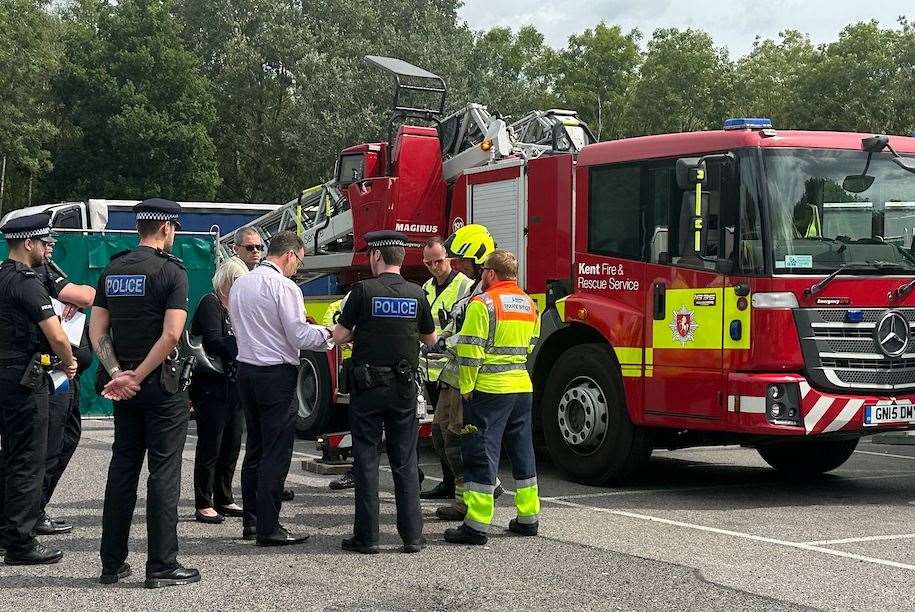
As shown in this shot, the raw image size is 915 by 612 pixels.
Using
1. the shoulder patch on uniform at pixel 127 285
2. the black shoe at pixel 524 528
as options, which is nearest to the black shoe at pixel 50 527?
the shoulder patch on uniform at pixel 127 285

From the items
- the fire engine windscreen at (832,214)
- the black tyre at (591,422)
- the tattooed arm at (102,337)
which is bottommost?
the black tyre at (591,422)

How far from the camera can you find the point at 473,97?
4144 cm

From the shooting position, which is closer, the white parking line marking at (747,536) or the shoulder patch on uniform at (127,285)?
the shoulder patch on uniform at (127,285)

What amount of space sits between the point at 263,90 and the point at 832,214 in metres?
41.1

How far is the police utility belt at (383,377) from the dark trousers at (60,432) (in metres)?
1.64

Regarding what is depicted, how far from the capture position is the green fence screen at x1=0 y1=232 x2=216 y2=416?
46.4 ft

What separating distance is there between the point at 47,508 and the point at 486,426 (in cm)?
327

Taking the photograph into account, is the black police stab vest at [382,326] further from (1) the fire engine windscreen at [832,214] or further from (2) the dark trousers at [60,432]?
(1) the fire engine windscreen at [832,214]

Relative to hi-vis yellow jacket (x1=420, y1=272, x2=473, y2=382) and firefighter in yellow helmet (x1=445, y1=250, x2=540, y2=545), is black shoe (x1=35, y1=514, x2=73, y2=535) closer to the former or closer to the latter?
firefighter in yellow helmet (x1=445, y1=250, x2=540, y2=545)

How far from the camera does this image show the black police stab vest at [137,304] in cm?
605

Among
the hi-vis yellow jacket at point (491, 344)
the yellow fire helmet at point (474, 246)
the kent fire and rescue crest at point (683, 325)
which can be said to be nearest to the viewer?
the hi-vis yellow jacket at point (491, 344)

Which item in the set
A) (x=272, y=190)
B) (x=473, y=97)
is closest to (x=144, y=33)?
(x=272, y=190)

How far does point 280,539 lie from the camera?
23.4ft

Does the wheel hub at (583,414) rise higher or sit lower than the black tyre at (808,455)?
higher
